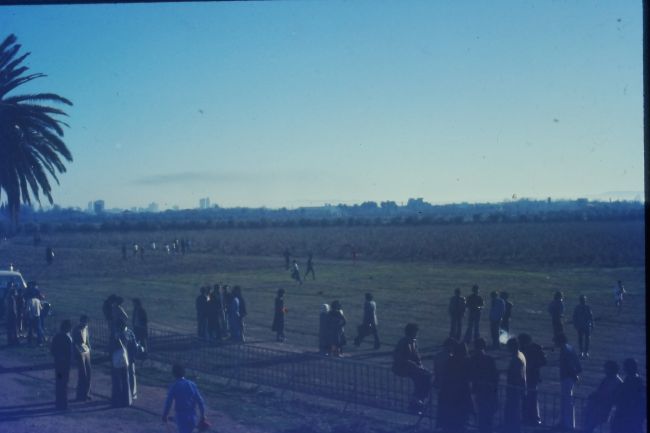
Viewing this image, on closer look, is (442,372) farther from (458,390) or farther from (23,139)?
(23,139)

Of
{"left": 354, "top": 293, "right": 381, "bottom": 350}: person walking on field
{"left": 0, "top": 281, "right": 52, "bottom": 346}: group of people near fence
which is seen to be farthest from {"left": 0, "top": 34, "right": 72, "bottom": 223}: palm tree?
{"left": 354, "top": 293, "right": 381, "bottom": 350}: person walking on field

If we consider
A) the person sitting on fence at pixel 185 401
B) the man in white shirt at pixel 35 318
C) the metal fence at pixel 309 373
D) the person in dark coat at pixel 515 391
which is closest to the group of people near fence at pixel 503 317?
the metal fence at pixel 309 373

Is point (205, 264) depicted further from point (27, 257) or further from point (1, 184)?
Result: point (1, 184)

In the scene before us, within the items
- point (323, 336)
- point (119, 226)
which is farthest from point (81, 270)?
point (119, 226)

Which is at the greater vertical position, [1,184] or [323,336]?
[1,184]

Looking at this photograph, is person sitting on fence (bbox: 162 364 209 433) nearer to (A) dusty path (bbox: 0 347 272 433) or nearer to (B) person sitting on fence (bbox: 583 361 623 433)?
(A) dusty path (bbox: 0 347 272 433)
